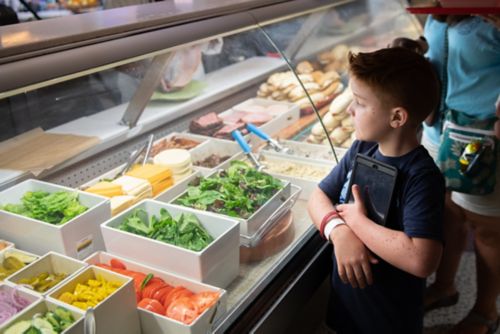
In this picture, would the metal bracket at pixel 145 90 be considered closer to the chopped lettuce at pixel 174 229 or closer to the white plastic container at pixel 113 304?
the chopped lettuce at pixel 174 229

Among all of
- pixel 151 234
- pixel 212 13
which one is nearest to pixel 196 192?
pixel 151 234

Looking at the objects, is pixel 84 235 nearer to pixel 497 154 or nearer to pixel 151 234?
pixel 151 234

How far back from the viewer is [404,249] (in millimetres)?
1365

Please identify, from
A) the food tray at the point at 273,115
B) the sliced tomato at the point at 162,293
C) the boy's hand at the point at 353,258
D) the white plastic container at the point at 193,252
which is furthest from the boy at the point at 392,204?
the food tray at the point at 273,115

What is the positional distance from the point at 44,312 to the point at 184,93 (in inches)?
62.2

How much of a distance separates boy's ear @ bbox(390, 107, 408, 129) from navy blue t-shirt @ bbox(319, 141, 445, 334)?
0.12m

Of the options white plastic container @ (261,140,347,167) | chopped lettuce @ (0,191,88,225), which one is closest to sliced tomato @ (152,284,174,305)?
chopped lettuce @ (0,191,88,225)

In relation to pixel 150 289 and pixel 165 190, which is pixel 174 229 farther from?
pixel 165 190

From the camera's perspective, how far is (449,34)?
88.4 inches

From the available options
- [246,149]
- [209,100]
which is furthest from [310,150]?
[209,100]

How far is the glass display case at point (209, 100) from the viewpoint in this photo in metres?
1.31

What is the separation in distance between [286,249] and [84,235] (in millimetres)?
723

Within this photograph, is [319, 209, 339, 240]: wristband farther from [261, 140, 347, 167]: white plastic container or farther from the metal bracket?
the metal bracket

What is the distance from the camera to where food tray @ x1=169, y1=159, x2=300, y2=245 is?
5.32 feet
